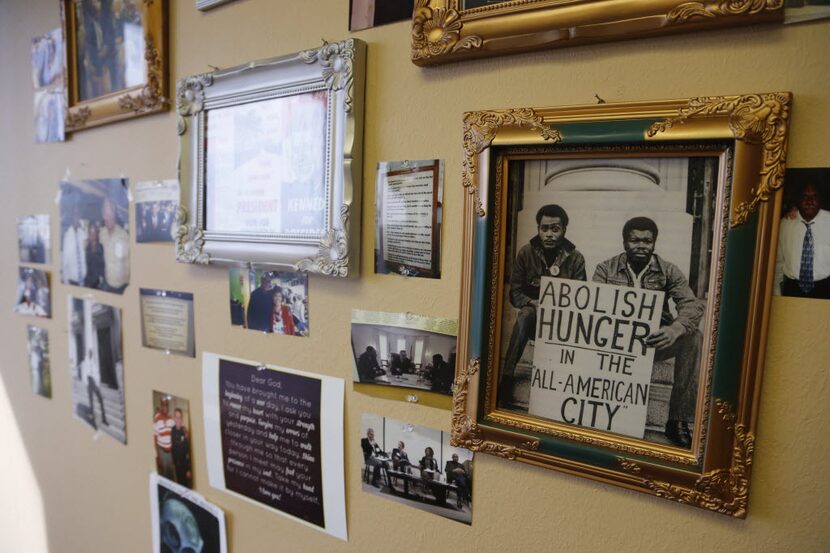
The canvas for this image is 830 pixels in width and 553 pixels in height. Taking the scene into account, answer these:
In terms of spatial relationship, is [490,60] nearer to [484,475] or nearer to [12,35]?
[484,475]

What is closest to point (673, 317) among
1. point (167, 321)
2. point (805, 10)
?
point (805, 10)

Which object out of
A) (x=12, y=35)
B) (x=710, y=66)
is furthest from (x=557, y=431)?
(x=12, y=35)

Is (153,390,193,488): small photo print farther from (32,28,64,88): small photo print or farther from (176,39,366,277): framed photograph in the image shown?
(32,28,64,88): small photo print

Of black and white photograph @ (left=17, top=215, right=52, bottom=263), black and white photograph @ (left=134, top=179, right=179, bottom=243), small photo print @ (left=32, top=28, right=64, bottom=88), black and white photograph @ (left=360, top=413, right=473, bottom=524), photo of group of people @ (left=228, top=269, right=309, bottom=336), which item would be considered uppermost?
small photo print @ (left=32, top=28, right=64, bottom=88)

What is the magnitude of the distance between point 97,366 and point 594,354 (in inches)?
43.9

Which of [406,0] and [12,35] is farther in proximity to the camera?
[12,35]

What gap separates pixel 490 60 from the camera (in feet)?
2.01

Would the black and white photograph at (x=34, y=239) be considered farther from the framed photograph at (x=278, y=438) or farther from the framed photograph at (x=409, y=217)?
the framed photograph at (x=409, y=217)

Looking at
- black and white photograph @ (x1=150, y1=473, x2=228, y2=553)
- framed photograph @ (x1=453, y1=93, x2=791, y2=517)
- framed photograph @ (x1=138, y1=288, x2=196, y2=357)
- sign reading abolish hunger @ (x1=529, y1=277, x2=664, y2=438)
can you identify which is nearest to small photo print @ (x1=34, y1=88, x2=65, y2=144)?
framed photograph @ (x1=138, y1=288, x2=196, y2=357)

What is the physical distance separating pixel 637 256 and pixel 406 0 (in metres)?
0.46

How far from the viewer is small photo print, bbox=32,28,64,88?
3.70 feet

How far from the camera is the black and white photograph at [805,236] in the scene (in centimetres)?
46

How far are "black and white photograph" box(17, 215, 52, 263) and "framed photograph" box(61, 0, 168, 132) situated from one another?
28cm

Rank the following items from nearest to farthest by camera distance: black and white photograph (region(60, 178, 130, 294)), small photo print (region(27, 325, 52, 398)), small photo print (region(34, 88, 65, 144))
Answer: black and white photograph (region(60, 178, 130, 294)), small photo print (region(34, 88, 65, 144)), small photo print (region(27, 325, 52, 398))
